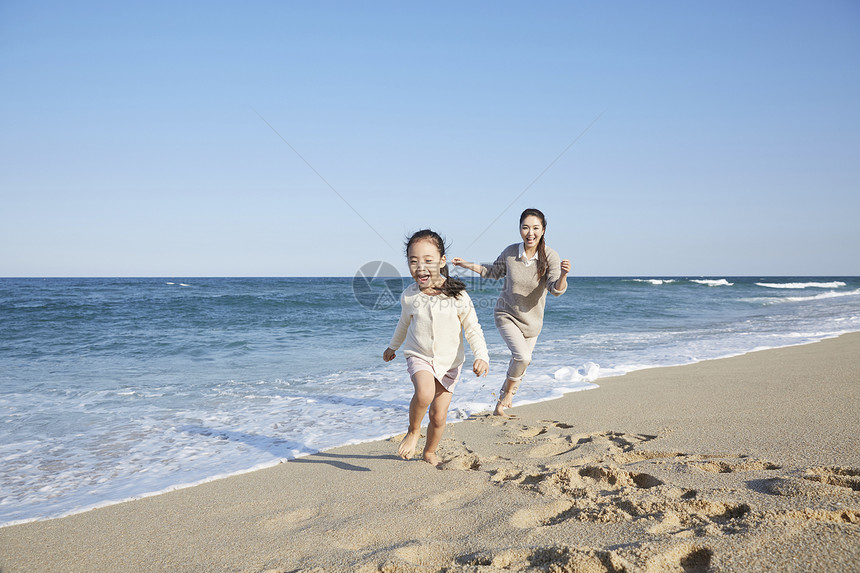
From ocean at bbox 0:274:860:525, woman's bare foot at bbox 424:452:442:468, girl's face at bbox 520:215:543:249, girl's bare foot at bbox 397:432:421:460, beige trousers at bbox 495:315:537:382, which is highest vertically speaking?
girl's face at bbox 520:215:543:249

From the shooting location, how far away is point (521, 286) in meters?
4.79

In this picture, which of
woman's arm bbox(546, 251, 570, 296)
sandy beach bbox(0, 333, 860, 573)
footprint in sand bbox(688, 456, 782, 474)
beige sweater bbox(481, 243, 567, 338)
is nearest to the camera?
sandy beach bbox(0, 333, 860, 573)

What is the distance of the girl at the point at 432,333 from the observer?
10.8 ft

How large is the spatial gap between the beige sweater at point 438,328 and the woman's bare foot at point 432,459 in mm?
521

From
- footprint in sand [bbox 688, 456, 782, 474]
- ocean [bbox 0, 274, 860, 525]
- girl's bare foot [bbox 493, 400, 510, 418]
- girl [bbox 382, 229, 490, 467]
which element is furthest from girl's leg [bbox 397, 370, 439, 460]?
girl's bare foot [bbox 493, 400, 510, 418]

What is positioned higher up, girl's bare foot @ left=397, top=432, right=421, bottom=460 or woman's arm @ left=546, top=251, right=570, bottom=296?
woman's arm @ left=546, top=251, right=570, bottom=296

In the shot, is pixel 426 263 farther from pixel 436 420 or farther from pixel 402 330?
pixel 436 420

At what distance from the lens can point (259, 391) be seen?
6.16m

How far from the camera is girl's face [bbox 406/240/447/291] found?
3289mm

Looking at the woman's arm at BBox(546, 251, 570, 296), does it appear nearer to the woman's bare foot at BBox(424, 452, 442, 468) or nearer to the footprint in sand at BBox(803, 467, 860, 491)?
the woman's bare foot at BBox(424, 452, 442, 468)

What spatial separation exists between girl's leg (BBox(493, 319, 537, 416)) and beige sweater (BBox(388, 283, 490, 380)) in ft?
4.73

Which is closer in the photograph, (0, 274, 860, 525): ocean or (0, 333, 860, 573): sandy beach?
(0, 333, 860, 573): sandy beach

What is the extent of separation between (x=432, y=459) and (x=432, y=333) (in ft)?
2.64

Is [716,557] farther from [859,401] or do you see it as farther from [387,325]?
[387,325]
